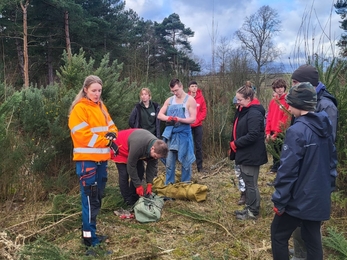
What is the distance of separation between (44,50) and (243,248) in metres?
21.1

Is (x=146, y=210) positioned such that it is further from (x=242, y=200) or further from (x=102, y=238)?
(x=242, y=200)

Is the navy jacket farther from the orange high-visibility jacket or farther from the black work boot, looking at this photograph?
the black work boot

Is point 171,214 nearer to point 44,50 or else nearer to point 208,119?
point 208,119

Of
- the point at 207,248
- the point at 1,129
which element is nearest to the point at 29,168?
the point at 1,129

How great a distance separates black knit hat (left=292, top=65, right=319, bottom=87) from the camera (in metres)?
3.05

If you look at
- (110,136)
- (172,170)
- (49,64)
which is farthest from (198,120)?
(49,64)

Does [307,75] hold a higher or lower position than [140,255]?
higher

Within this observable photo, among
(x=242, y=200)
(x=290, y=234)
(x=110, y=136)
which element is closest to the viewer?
(x=290, y=234)

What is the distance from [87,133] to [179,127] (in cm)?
234

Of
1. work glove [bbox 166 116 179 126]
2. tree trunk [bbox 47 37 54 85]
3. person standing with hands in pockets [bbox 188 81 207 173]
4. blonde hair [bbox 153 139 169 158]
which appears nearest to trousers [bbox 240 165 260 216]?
blonde hair [bbox 153 139 169 158]

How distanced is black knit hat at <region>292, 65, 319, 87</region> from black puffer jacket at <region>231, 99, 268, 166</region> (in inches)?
46.3

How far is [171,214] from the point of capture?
454 centimetres

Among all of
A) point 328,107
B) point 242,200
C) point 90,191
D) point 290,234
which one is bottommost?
point 242,200

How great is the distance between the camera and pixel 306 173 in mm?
2535
